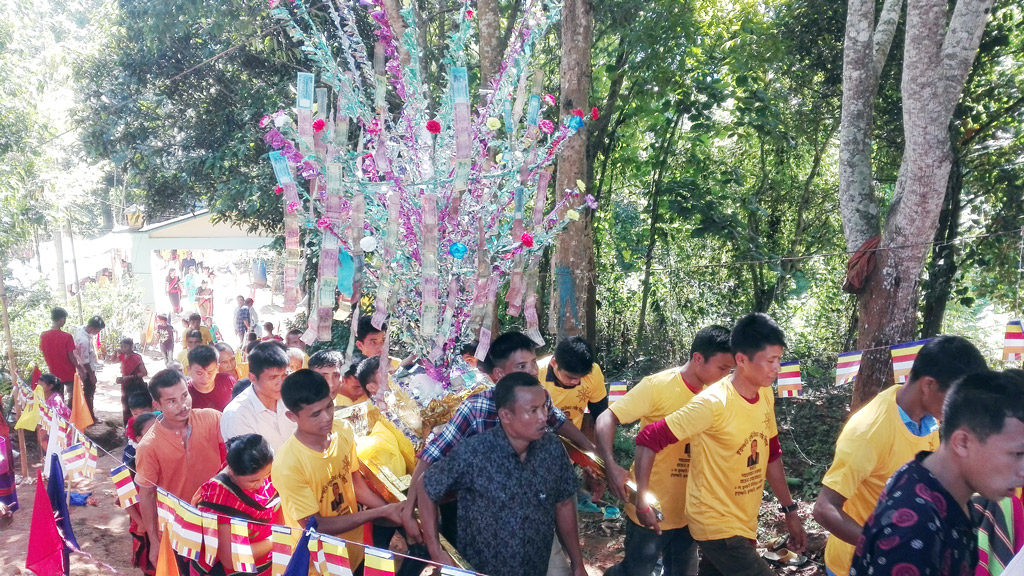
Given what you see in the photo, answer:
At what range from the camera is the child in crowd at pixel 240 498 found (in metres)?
3.28

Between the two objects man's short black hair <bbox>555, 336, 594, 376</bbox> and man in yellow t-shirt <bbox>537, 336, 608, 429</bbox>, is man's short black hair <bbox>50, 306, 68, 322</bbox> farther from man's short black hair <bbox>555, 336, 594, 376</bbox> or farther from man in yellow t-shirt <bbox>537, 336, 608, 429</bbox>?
man's short black hair <bbox>555, 336, 594, 376</bbox>

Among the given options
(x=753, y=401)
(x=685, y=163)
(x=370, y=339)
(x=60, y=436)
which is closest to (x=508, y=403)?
(x=753, y=401)

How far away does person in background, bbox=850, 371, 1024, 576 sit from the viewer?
196 centimetres

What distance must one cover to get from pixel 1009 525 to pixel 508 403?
1.74m

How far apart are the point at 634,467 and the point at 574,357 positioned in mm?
930

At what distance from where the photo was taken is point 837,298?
8.96m

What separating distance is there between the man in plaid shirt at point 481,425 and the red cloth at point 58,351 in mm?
6746

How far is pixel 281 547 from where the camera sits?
301 centimetres

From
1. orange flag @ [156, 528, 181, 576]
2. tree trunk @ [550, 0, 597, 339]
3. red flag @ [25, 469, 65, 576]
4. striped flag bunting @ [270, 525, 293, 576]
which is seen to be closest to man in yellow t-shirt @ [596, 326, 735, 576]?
striped flag bunting @ [270, 525, 293, 576]

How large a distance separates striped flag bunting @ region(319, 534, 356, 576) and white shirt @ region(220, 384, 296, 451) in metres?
1.11

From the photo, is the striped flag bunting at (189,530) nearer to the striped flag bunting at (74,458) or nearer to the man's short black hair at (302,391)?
the man's short black hair at (302,391)

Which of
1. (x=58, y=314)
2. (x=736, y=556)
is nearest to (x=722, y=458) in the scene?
(x=736, y=556)

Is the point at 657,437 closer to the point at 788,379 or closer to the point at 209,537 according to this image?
the point at 788,379

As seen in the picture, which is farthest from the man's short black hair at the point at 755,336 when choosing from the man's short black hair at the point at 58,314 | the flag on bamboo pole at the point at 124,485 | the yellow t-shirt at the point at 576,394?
the man's short black hair at the point at 58,314
